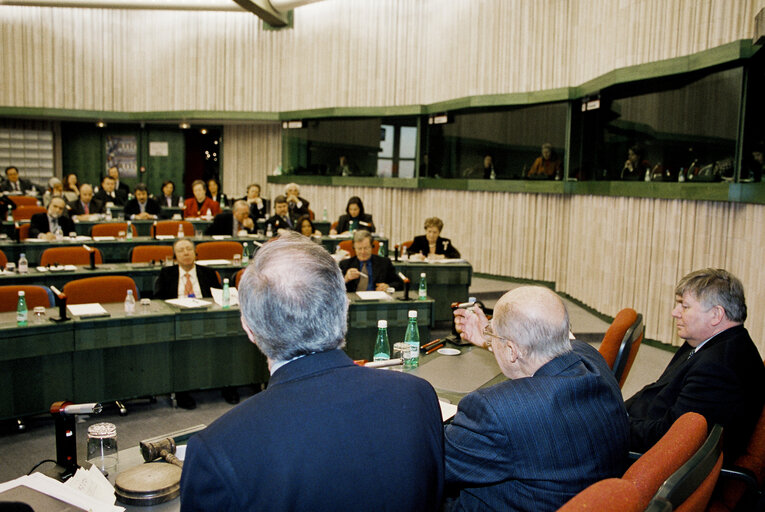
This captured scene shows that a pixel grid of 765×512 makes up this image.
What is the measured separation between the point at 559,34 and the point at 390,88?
3828mm

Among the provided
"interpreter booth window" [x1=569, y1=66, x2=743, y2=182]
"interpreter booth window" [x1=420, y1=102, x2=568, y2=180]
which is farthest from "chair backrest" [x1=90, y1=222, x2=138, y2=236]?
"interpreter booth window" [x1=569, y1=66, x2=743, y2=182]

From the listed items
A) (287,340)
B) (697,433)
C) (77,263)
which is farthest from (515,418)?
(77,263)

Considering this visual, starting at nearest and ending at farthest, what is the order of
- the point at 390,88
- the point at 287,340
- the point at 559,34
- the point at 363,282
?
the point at 287,340 < the point at 363,282 < the point at 559,34 < the point at 390,88

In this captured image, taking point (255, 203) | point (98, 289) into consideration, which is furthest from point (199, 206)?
point (98, 289)

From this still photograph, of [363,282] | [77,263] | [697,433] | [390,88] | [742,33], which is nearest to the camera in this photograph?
[697,433]

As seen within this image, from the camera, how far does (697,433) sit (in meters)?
1.86

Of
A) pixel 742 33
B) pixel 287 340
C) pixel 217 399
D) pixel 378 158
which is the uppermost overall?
pixel 742 33

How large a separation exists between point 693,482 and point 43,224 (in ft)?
30.4

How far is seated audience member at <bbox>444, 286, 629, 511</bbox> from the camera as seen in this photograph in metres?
1.91

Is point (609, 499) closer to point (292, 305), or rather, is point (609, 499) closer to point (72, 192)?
point (292, 305)

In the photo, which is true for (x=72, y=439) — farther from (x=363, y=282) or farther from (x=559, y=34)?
(x=559, y=34)

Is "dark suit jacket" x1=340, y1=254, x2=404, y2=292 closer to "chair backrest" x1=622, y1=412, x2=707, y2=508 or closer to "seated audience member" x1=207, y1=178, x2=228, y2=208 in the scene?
"chair backrest" x1=622, y1=412, x2=707, y2=508

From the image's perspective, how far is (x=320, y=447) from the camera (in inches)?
54.3

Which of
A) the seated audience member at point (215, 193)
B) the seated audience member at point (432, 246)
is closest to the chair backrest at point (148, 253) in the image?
the seated audience member at point (432, 246)
